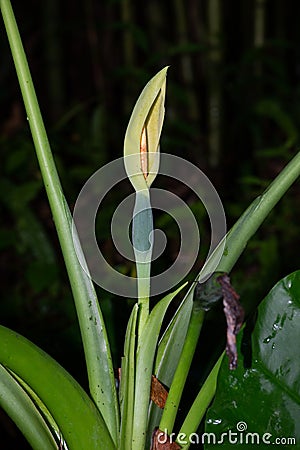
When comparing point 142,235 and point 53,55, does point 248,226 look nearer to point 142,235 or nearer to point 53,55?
point 142,235

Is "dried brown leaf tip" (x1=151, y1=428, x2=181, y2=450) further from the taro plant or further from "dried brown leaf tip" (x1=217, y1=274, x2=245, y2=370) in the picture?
"dried brown leaf tip" (x1=217, y1=274, x2=245, y2=370)

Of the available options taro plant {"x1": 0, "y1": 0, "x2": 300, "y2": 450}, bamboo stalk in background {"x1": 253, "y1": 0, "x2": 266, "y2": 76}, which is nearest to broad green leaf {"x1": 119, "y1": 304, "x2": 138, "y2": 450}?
taro plant {"x1": 0, "y1": 0, "x2": 300, "y2": 450}

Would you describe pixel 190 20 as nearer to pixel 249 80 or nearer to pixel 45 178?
pixel 249 80

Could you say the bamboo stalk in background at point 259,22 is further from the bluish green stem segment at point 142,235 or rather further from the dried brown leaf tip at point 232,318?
the dried brown leaf tip at point 232,318

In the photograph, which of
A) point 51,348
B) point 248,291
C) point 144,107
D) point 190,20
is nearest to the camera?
point 144,107

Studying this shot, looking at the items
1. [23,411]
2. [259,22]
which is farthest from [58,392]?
[259,22]

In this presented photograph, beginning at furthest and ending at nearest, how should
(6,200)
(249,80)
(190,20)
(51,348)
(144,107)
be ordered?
(190,20) < (249,80) < (6,200) < (51,348) < (144,107)

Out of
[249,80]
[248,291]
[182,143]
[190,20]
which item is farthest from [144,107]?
[190,20]

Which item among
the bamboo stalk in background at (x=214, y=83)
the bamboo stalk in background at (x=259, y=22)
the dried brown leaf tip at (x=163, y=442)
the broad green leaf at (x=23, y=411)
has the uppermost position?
the bamboo stalk in background at (x=259, y=22)

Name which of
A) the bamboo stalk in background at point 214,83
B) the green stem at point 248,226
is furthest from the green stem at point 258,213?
the bamboo stalk in background at point 214,83
